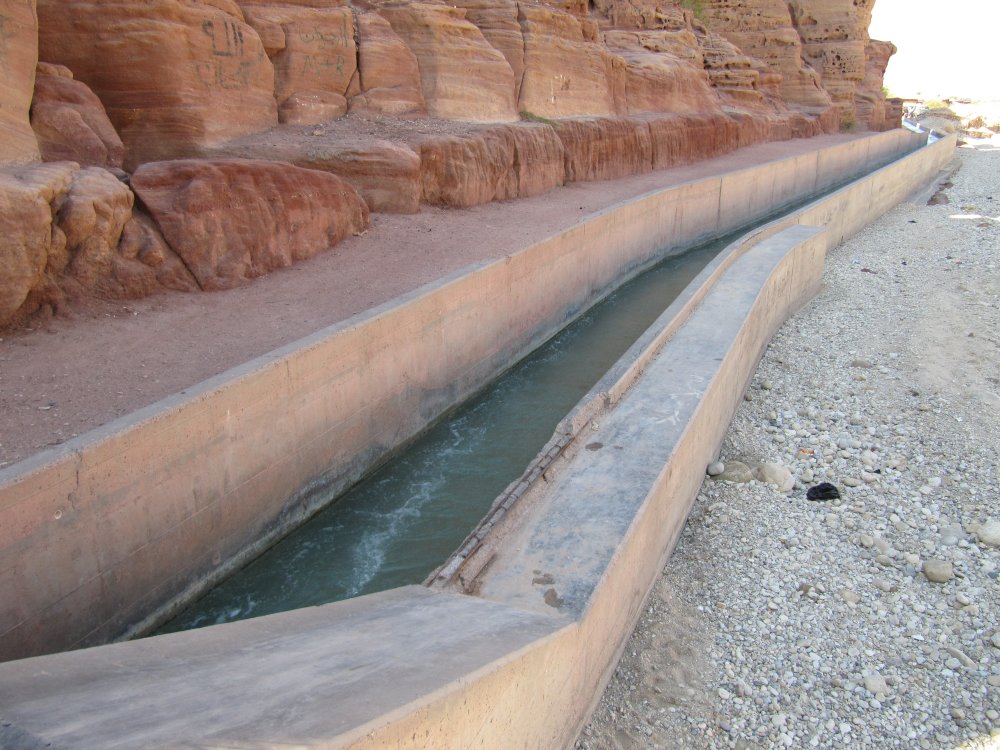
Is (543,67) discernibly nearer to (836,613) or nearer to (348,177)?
(348,177)

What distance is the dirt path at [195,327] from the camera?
6.75m

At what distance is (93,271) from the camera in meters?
8.70

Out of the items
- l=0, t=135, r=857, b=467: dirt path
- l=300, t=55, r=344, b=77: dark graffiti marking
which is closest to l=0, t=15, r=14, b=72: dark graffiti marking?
l=0, t=135, r=857, b=467: dirt path

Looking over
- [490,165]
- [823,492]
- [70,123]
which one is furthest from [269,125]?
[823,492]

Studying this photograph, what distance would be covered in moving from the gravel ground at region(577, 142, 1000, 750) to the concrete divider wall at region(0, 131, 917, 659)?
372 centimetres

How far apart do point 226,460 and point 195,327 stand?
2.55m

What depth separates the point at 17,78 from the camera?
28.7 feet

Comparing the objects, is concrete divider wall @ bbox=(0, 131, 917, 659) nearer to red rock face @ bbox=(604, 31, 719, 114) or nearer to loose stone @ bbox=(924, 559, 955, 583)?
loose stone @ bbox=(924, 559, 955, 583)

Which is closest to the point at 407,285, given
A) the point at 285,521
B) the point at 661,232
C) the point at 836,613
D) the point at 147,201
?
the point at 147,201

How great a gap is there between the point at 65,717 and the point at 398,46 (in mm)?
15220

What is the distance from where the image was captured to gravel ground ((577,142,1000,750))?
4.80m

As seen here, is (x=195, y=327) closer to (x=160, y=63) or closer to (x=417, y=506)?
(x=417, y=506)

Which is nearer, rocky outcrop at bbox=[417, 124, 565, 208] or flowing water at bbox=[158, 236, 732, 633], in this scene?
flowing water at bbox=[158, 236, 732, 633]

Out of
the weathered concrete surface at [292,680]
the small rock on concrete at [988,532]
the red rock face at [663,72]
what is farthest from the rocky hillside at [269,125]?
the small rock on concrete at [988,532]
